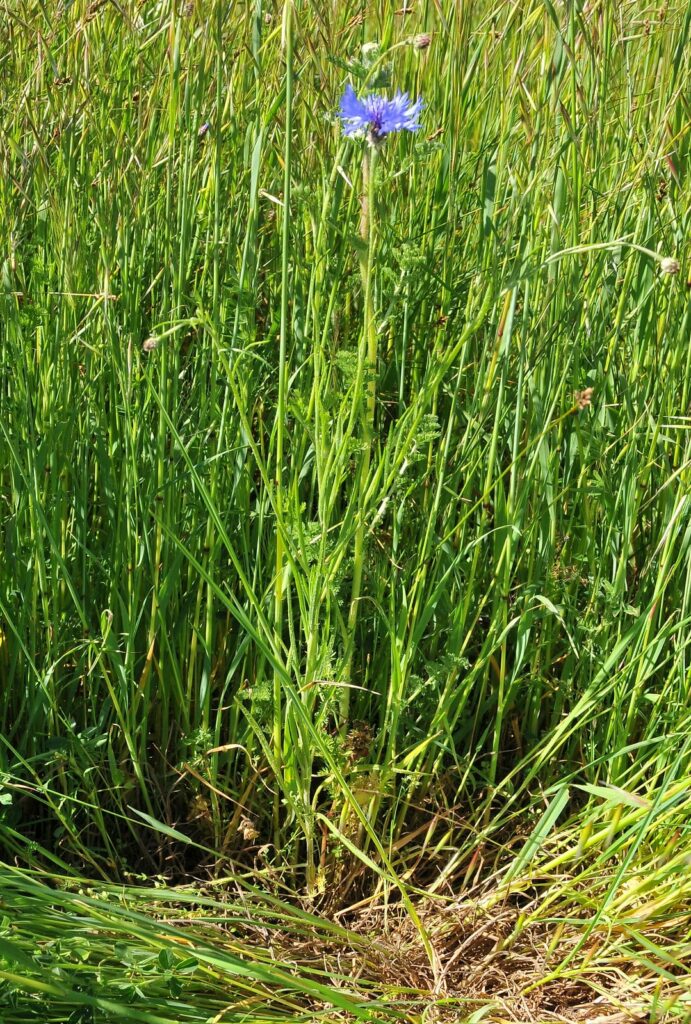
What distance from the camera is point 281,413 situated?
1.21m

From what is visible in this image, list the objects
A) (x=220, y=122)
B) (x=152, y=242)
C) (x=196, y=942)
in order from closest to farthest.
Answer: (x=196, y=942) → (x=220, y=122) → (x=152, y=242)

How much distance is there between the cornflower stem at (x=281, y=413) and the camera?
1.06 metres

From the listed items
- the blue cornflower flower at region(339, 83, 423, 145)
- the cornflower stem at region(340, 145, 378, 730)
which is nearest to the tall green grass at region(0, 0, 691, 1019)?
the cornflower stem at region(340, 145, 378, 730)

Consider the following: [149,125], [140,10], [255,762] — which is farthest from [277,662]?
[140,10]

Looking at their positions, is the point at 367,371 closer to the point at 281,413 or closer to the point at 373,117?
the point at 281,413

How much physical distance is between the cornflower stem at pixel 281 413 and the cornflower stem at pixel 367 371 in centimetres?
9

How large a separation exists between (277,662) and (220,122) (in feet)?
2.47

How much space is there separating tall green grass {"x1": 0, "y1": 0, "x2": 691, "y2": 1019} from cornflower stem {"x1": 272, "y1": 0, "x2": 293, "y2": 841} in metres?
0.01

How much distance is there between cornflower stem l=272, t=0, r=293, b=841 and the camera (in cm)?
106

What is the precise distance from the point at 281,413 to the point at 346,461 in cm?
12

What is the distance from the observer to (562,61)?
132 cm

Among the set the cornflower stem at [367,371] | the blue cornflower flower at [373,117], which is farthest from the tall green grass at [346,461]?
the blue cornflower flower at [373,117]

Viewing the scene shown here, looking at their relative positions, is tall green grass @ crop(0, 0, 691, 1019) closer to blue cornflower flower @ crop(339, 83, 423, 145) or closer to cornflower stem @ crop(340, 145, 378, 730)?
cornflower stem @ crop(340, 145, 378, 730)

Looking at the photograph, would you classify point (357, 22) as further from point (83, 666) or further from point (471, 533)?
point (83, 666)
